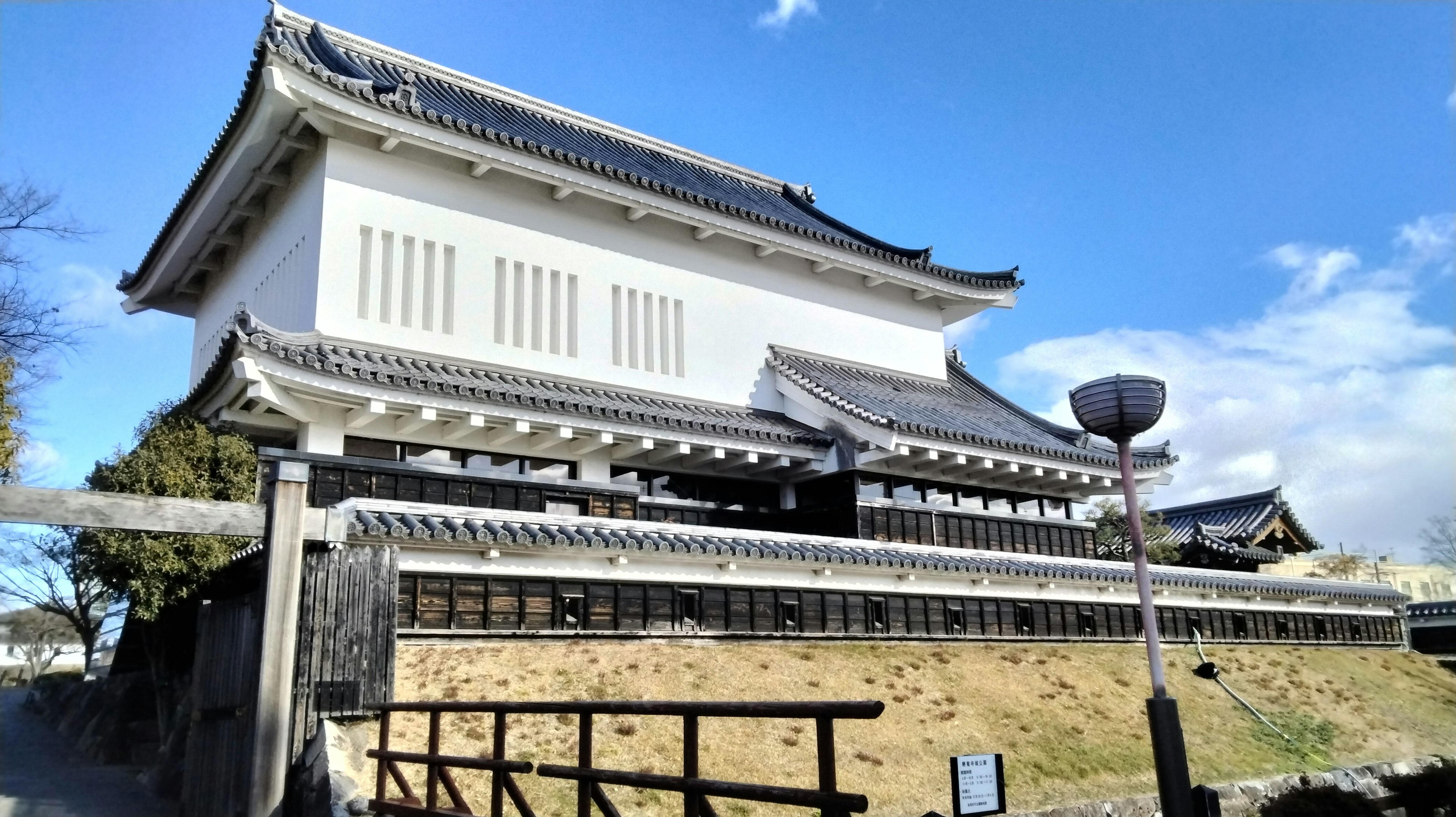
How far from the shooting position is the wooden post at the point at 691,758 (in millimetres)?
4691

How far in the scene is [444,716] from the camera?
956 cm

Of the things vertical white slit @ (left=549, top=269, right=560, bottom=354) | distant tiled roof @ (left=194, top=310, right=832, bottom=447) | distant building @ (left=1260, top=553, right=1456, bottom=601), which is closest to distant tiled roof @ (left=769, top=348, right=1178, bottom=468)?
distant tiled roof @ (left=194, top=310, right=832, bottom=447)

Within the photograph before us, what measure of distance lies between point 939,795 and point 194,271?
55.1ft

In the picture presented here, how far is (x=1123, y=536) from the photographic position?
29984 millimetres

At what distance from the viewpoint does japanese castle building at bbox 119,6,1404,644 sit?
1229 centimetres

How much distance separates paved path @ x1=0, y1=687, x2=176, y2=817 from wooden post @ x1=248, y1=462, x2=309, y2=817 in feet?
16.2

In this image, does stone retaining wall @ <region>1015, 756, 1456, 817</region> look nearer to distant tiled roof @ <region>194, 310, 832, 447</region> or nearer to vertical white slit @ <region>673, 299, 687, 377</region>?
distant tiled roof @ <region>194, 310, 832, 447</region>

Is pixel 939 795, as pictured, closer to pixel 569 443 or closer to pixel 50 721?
pixel 569 443

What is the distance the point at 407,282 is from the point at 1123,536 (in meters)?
23.8

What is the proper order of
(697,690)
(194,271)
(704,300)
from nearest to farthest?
(697,690), (704,300), (194,271)

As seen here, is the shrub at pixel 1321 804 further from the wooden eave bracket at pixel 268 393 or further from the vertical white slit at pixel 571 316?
the wooden eave bracket at pixel 268 393

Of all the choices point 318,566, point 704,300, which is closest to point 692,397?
point 704,300

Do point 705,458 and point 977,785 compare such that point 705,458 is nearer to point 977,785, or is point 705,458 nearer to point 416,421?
point 416,421

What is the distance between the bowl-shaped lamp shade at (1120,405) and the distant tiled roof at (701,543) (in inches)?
256
